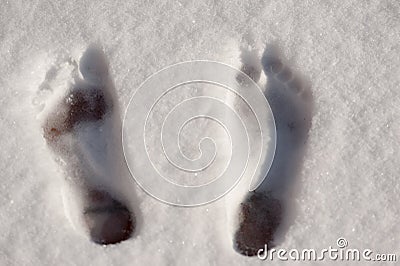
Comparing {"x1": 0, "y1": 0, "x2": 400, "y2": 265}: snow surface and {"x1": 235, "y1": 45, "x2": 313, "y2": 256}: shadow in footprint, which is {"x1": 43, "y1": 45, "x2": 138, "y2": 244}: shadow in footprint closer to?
{"x1": 0, "y1": 0, "x2": 400, "y2": 265}: snow surface

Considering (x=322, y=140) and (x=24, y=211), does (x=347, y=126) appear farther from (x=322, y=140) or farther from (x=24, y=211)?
(x=24, y=211)

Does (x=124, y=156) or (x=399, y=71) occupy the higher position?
(x=399, y=71)

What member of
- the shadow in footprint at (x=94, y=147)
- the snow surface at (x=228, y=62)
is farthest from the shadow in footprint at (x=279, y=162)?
the shadow in footprint at (x=94, y=147)

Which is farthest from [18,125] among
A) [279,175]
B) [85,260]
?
[279,175]

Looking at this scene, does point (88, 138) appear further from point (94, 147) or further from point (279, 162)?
point (279, 162)

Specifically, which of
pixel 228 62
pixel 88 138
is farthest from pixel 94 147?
pixel 228 62

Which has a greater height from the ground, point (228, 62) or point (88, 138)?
point (228, 62)
